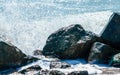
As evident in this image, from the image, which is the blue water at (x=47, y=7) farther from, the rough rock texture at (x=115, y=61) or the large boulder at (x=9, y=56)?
the rough rock texture at (x=115, y=61)

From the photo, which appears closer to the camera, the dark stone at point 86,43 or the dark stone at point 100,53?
the dark stone at point 100,53

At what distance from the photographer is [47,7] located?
18062 millimetres

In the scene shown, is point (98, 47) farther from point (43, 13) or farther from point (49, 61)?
point (43, 13)

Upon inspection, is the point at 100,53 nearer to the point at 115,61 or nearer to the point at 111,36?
the point at 115,61

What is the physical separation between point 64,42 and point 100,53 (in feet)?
3.22

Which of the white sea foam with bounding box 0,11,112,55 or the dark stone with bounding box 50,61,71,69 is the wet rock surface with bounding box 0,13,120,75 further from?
the white sea foam with bounding box 0,11,112,55

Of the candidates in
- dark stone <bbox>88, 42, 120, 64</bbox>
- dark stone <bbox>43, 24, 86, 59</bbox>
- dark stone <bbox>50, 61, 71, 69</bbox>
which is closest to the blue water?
dark stone <bbox>43, 24, 86, 59</bbox>

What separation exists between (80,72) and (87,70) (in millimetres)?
674

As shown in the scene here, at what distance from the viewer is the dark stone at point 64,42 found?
1026 cm

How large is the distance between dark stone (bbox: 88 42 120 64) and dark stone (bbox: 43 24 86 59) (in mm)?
462

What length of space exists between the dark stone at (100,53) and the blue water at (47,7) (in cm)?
536

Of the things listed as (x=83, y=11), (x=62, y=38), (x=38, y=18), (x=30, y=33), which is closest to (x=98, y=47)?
(x=62, y=38)

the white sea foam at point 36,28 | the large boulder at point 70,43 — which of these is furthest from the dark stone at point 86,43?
the white sea foam at point 36,28

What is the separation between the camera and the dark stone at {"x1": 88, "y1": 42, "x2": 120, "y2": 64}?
997cm
